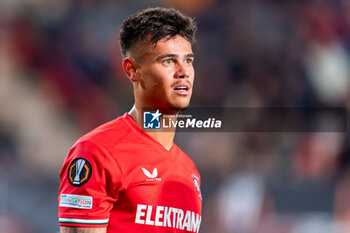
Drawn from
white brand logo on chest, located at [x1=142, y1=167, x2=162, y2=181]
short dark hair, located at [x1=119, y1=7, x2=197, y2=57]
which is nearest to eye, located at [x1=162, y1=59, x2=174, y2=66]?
short dark hair, located at [x1=119, y1=7, x2=197, y2=57]

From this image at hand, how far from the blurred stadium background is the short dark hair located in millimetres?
3453

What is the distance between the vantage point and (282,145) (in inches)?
253

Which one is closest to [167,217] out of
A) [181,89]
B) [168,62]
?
[181,89]

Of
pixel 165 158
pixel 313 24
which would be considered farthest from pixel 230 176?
pixel 165 158

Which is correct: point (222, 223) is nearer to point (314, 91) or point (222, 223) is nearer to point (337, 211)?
point (337, 211)

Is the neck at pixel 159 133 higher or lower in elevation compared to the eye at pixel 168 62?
lower

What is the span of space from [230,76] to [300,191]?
1933mm

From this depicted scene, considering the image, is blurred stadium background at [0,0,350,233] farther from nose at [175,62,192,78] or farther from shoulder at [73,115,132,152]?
nose at [175,62,192,78]

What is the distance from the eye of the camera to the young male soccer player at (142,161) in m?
2.32

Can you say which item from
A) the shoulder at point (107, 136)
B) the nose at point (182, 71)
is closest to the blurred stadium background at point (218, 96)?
the shoulder at point (107, 136)

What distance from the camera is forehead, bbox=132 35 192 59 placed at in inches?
102

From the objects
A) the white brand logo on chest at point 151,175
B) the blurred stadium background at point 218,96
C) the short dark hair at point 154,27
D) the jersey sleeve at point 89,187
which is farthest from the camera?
the blurred stadium background at point 218,96

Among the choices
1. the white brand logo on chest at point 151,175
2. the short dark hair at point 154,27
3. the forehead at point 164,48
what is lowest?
the white brand logo on chest at point 151,175

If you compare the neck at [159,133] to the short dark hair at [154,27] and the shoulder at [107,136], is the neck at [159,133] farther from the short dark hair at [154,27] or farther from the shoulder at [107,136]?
the short dark hair at [154,27]
